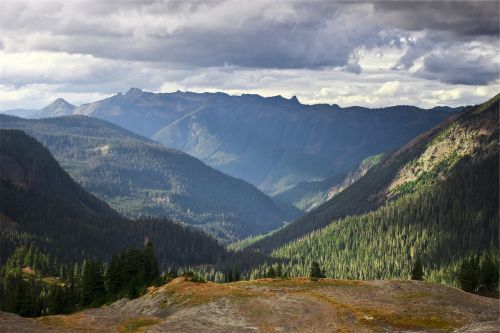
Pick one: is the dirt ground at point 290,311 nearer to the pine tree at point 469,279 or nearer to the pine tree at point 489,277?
the pine tree at point 469,279

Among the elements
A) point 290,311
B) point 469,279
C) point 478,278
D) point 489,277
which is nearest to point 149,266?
point 290,311

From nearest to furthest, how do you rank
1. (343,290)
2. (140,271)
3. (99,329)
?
1. (99,329)
2. (343,290)
3. (140,271)

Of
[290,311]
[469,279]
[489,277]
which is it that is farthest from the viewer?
[489,277]

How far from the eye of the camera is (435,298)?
12375cm

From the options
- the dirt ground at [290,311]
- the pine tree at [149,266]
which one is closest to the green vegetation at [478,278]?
the dirt ground at [290,311]

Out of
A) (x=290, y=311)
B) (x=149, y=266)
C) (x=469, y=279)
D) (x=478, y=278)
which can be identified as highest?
(x=290, y=311)

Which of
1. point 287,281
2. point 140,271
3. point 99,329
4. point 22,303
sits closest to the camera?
A: point 99,329

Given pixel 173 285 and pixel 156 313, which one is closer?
pixel 156 313

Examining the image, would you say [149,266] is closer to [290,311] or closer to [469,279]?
[290,311]

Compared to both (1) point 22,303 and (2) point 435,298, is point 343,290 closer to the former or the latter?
(2) point 435,298

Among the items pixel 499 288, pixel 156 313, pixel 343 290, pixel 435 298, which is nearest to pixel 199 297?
pixel 156 313

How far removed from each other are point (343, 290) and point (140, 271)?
6407 centimetres

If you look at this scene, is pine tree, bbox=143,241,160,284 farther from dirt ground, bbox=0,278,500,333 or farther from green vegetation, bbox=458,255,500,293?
green vegetation, bbox=458,255,500,293

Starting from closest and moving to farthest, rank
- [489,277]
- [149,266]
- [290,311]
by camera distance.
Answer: [290,311]
[489,277]
[149,266]
